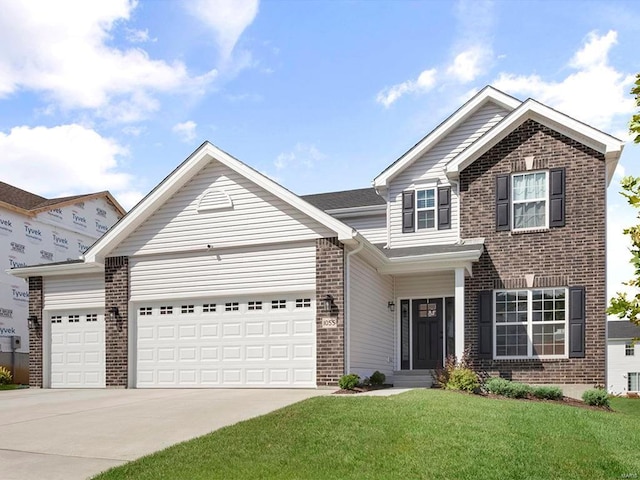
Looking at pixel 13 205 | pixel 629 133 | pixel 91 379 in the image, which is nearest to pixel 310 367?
pixel 91 379

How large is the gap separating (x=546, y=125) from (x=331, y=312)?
823cm

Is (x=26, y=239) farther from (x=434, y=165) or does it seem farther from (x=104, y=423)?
(x=104, y=423)

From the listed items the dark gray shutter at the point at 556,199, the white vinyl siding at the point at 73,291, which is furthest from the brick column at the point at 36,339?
the dark gray shutter at the point at 556,199

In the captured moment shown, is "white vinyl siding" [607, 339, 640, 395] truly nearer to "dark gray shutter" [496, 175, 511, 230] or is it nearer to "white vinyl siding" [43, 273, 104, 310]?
"dark gray shutter" [496, 175, 511, 230]

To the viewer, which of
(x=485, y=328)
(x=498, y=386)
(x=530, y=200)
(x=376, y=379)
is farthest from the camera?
(x=530, y=200)

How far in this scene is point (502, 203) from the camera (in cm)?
1722

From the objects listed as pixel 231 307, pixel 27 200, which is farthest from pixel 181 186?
pixel 27 200

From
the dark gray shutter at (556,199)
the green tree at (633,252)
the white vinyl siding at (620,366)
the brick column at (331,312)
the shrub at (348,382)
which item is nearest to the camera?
the green tree at (633,252)

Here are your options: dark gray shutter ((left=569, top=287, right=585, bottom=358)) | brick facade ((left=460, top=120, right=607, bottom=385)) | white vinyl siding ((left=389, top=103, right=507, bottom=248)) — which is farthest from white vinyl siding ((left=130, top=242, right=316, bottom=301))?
dark gray shutter ((left=569, top=287, right=585, bottom=358))

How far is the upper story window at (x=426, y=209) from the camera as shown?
18469mm

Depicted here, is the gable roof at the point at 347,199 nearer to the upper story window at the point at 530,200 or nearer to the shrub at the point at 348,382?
the upper story window at the point at 530,200

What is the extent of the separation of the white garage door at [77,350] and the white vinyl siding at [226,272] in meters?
2.21

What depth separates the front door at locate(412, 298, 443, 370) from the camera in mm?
18328

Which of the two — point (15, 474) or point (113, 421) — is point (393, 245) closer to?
point (113, 421)
